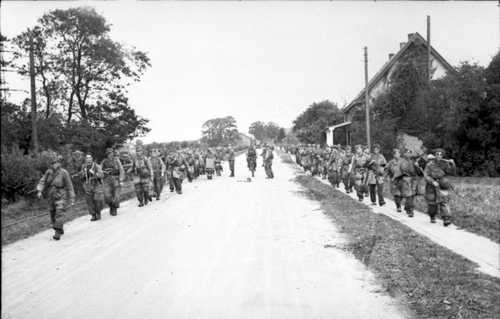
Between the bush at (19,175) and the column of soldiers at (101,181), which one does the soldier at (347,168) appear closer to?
the column of soldiers at (101,181)

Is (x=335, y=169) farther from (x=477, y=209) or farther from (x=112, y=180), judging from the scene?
(x=112, y=180)

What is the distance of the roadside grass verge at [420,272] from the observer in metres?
4.38

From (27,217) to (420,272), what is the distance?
32.4 ft

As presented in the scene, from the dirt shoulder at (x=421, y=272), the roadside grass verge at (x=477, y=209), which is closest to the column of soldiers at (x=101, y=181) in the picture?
the dirt shoulder at (x=421, y=272)

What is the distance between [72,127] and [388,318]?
18.1 meters

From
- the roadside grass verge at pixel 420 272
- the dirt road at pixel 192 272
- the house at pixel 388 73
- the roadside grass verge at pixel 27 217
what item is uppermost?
the house at pixel 388 73

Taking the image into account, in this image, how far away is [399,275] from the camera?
5477mm

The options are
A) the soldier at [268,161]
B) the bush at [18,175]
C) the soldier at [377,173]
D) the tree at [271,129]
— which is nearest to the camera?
the soldier at [377,173]

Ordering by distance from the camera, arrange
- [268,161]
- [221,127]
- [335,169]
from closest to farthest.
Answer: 1. [335,169]
2. [268,161]
3. [221,127]

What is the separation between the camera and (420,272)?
5602 mm

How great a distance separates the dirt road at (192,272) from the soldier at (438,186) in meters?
2.27

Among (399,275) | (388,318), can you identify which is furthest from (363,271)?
(388,318)

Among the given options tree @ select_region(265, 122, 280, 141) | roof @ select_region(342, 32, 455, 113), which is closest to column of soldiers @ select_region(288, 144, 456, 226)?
roof @ select_region(342, 32, 455, 113)

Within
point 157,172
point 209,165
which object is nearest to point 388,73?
point 209,165
